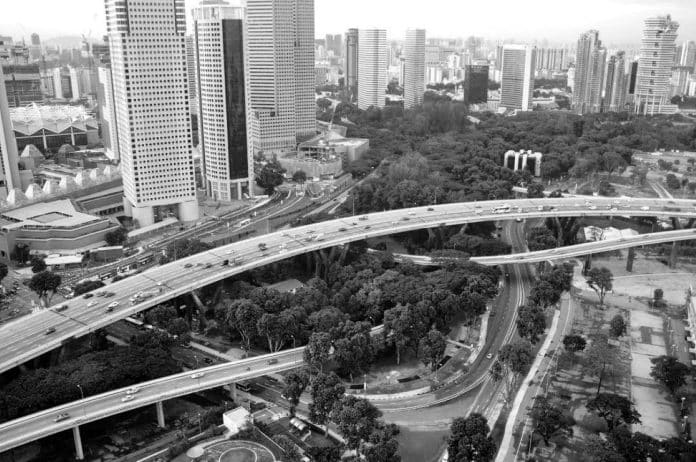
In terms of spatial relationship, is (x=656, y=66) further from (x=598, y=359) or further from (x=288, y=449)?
(x=288, y=449)

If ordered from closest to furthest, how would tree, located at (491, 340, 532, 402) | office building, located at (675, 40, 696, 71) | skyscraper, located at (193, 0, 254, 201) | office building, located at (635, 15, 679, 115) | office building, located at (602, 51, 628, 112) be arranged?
tree, located at (491, 340, 532, 402) → skyscraper, located at (193, 0, 254, 201) → office building, located at (635, 15, 679, 115) → office building, located at (602, 51, 628, 112) → office building, located at (675, 40, 696, 71)

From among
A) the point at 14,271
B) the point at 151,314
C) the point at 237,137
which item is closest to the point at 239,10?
the point at 237,137

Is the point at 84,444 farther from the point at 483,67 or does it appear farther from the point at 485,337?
the point at 483,67

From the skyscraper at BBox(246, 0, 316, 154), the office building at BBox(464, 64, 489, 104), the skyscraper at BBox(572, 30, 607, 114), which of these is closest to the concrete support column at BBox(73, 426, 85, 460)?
the skyscraper at BBox(246, 0, 316, 154)

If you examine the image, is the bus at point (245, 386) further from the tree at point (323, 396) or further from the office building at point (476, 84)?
the office building at point (476, 84)

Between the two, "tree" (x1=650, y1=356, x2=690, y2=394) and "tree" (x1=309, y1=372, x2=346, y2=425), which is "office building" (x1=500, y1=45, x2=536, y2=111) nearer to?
"tree" (x1=650, y1=356, x2=690, y2=394)

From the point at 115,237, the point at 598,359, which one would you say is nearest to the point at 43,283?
the point at 115,237
